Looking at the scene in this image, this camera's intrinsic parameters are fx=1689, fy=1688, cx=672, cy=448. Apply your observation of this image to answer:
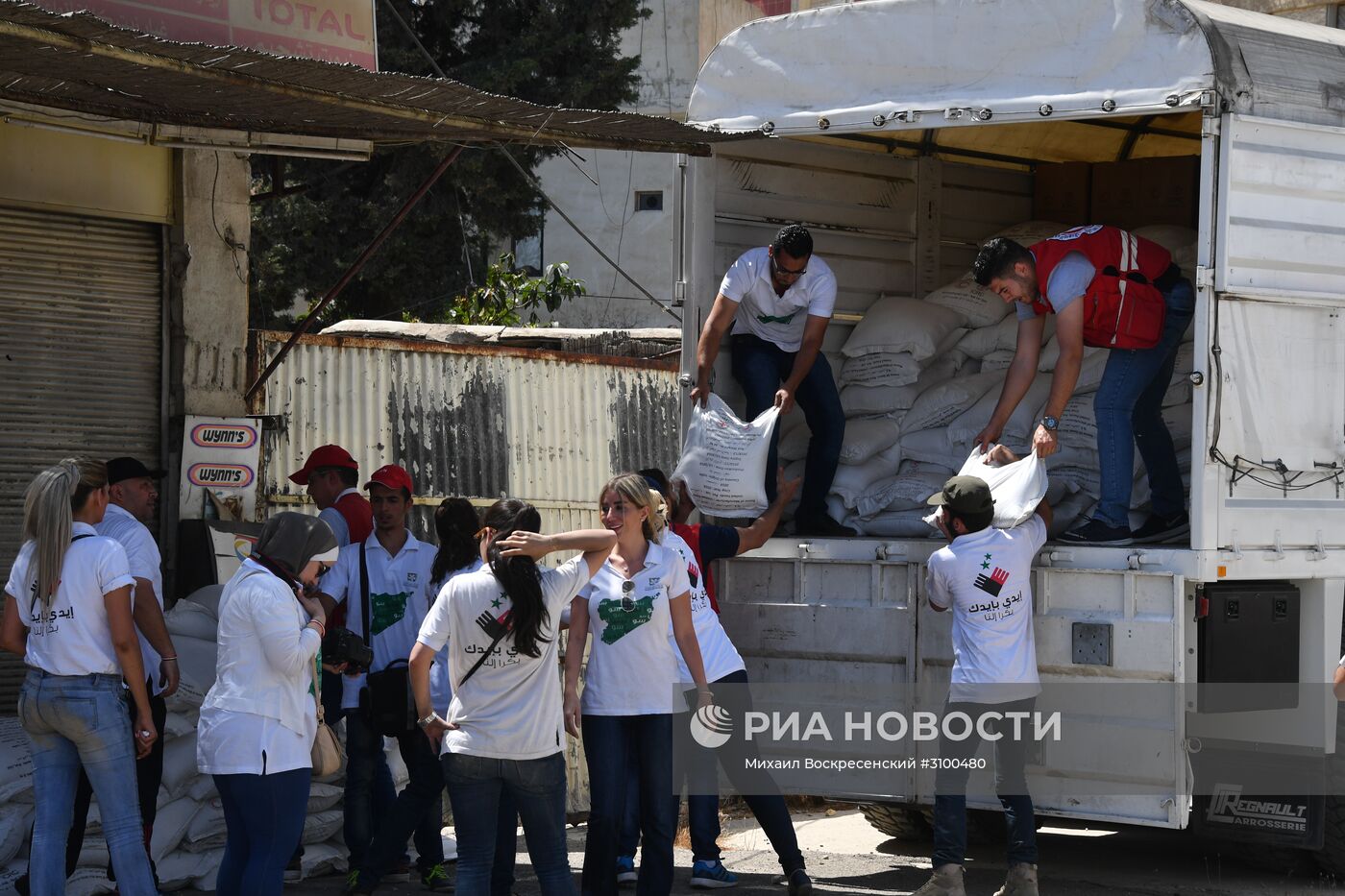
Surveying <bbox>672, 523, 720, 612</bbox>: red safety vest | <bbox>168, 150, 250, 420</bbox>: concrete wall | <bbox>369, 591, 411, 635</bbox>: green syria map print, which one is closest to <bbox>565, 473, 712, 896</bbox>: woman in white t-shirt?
<bbox>672, 523, 720, 612</bbox>: red safety vest

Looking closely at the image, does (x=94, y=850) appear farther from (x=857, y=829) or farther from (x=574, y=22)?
(x=574, y=22)

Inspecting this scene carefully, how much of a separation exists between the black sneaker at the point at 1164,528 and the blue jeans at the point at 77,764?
12.7 ft

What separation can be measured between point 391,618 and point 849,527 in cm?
211

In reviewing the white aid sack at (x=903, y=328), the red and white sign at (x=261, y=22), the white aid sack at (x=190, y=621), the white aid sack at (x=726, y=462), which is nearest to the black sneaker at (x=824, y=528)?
the white aid sack at (x=726, y=462)

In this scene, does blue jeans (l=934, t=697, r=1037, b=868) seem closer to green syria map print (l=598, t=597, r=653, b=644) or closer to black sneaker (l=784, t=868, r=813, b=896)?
black sneaker (l=784, t=868, r=813, b=896)

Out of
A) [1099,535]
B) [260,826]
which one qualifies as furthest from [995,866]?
[260,826]

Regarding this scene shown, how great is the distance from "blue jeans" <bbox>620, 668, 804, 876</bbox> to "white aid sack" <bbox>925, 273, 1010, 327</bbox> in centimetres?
227

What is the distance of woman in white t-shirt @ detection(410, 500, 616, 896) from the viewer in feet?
16.4

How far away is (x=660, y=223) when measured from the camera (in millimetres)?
24000

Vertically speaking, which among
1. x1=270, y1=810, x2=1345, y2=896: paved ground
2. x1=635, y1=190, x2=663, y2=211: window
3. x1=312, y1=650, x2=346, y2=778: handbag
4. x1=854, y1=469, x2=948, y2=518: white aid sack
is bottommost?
x1=270, y1=810, x2=1345, y2=896: paved ground

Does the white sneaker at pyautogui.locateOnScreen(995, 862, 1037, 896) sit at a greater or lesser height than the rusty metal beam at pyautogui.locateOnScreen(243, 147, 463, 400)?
lesser

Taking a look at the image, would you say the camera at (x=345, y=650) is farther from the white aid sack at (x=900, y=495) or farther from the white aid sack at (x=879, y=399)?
the white aid sack at (x=879, y=399)

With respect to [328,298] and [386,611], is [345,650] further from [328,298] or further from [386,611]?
[328,298]

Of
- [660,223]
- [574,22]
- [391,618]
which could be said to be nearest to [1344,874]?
[391,618]
